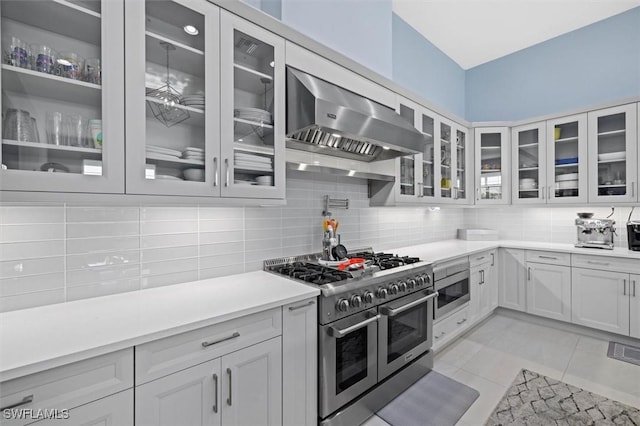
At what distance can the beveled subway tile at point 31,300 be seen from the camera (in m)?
1.29

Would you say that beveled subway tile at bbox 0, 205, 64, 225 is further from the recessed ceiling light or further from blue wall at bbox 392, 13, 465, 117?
blue wall at bbox 392, 13, 465, 117

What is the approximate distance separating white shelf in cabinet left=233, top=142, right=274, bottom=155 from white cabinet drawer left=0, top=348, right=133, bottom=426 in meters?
1.08

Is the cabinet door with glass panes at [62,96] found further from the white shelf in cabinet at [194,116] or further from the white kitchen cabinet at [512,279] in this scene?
the white kitchen cabinet at [512,279]

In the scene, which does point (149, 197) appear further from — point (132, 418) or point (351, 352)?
point (351, 352)

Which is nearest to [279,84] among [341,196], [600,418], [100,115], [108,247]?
[100,115]

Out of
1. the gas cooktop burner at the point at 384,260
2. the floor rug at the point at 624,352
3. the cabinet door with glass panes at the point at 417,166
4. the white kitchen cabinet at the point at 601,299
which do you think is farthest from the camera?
the white kitchen cabinet at the point at 601,299

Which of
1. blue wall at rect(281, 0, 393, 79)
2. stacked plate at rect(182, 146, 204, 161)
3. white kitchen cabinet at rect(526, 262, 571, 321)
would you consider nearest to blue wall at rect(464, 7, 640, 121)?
white kitchen cabinet at rect(526, 262, 571, 321)

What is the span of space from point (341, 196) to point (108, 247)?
1739mm

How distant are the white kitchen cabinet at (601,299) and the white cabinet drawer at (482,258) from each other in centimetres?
75

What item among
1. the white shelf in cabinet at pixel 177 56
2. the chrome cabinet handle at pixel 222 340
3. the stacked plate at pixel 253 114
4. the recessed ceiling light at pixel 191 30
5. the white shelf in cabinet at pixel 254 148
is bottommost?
the chrome cabinet handle at pixel 222 340

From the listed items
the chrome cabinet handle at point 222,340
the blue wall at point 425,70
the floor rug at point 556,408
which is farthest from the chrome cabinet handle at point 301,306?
the blue wall at point 425,70

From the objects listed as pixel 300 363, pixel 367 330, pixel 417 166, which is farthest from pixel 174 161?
pixel 417 166

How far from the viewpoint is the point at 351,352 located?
1815mm

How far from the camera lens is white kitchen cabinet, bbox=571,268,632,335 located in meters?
2.88
